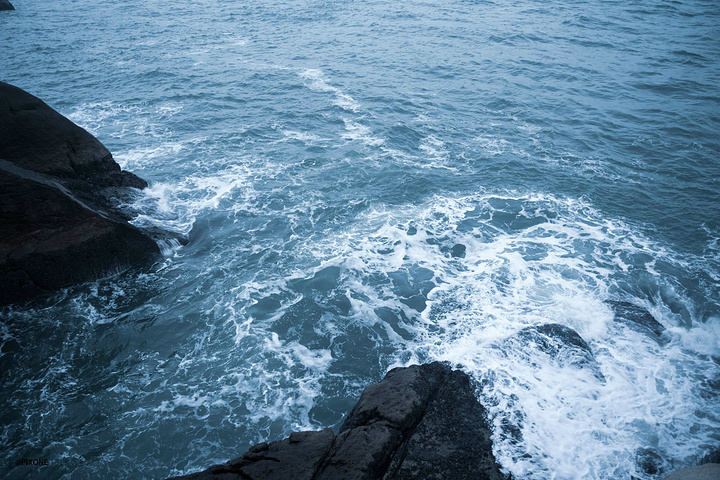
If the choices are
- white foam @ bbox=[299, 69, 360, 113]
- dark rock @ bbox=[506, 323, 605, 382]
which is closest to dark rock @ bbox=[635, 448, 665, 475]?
dark rock @ bbox=[506, 323, 605, 382]

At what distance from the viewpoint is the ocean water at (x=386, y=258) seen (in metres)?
11.9

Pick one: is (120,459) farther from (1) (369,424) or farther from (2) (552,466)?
(2) (552,466)

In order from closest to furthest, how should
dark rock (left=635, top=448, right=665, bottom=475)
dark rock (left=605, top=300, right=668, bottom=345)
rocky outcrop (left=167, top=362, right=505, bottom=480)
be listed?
rocky outcrop (left=167, top=362, right=505, bottom=480), dark rock (left=635, top=448, right=665, bottom=475), dark rock (left=605, top=300, right=668, bottom=345)

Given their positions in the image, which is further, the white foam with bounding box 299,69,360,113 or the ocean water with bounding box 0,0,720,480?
the white foam with bounding box 299,69,360,113

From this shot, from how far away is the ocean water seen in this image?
1188cm

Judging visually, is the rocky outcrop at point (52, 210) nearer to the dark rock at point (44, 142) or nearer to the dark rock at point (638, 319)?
the dark rock at point (44, 142)

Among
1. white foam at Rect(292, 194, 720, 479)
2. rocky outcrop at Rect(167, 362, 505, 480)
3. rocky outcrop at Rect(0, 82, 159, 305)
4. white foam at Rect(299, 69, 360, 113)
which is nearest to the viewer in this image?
rocky outcrop at Rect(167, 362, 505, 480)

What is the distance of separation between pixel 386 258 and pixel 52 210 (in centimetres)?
1320

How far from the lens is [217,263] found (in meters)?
17.9

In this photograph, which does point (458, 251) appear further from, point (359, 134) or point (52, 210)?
point (52, 210)

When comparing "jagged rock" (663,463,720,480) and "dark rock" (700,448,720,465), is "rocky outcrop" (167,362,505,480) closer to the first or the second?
"jagged rock" (663,463,720,480)

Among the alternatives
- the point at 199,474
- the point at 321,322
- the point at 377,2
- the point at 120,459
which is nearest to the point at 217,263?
the point at 321,322

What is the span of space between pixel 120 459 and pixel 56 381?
3.94 m

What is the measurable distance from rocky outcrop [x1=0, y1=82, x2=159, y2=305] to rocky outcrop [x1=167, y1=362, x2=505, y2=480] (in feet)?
35.3
